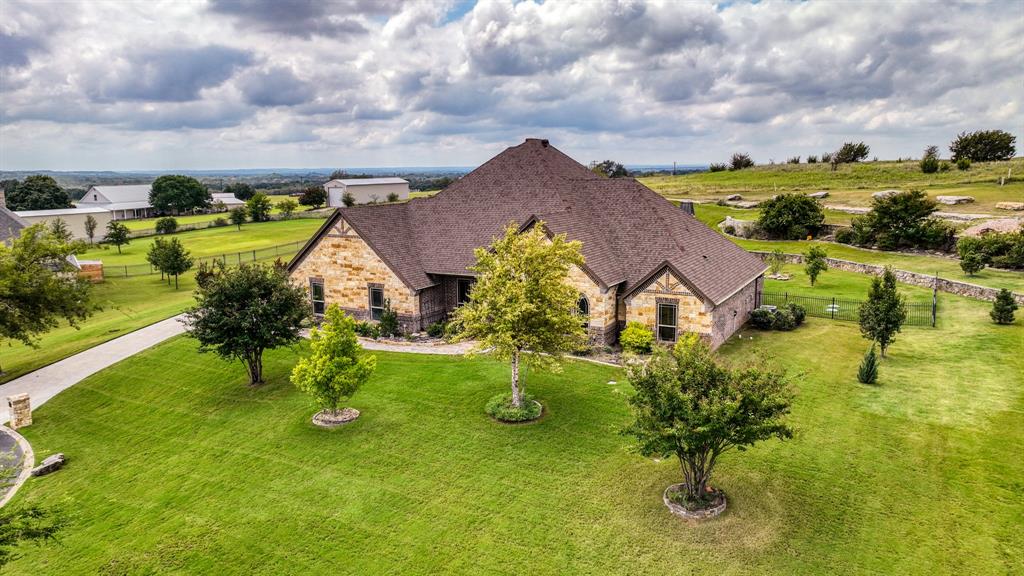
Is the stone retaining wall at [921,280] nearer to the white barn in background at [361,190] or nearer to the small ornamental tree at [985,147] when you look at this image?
the small ornamental tree at [985,147]

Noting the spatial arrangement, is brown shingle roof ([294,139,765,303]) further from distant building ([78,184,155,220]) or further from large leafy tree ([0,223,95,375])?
distant building ([78,184,155,220])

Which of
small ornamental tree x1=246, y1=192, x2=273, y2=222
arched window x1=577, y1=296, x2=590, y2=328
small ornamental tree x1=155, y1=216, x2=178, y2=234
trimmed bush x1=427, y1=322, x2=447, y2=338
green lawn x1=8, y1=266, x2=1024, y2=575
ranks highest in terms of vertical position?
small ornamental tree x1=246, y1=192, x2=273, y2=222

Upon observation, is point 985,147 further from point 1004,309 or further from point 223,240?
point 223,240

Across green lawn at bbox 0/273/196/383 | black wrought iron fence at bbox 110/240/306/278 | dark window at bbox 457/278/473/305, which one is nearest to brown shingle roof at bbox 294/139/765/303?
dark window at bbox 457/278/473/305

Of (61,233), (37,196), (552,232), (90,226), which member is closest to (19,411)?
(61,233)

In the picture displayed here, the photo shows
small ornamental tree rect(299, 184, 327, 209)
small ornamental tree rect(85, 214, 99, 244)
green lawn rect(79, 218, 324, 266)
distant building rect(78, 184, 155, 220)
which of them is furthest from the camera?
small ornamental tree rect(299, 184, 327, 209)

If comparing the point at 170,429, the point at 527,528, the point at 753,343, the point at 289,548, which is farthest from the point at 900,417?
the point at 170,429

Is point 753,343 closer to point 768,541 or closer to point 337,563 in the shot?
point 768,541
